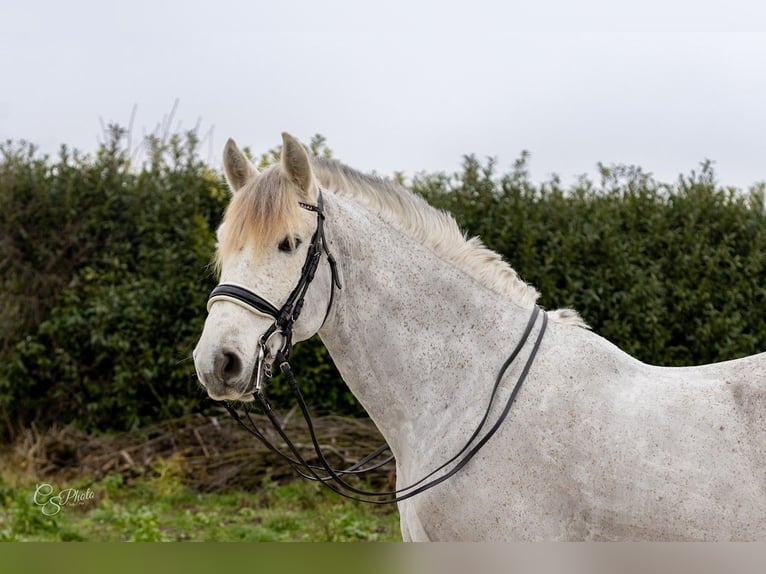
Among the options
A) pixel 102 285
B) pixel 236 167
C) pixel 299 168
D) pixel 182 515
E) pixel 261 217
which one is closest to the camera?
pixel 261 217

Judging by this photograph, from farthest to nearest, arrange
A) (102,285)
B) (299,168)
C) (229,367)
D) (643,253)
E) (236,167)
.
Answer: (102,285), (643,253), (236,167), (299,168), (229,367)

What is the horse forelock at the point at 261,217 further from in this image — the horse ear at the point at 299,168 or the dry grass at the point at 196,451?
the dry grass at the point at 196,451

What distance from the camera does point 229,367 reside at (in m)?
2.46

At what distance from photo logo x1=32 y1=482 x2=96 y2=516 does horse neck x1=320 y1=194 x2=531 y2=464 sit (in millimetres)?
3510

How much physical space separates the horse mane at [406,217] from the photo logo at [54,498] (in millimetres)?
3600

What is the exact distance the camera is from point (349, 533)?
19.6 feet

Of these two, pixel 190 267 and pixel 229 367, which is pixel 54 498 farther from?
pixel 229 367

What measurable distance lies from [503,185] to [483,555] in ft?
20.1

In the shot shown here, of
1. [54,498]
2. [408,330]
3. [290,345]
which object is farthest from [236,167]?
[54,498]

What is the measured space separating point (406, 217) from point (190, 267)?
5100 mm

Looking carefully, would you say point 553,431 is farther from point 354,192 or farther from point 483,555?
point 354,192

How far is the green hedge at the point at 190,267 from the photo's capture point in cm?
706

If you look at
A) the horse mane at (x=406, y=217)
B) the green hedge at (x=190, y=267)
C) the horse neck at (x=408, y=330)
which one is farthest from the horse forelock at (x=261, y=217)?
the green hedge at (x=190, y=267)

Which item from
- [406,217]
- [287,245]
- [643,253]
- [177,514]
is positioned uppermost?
[643,253]
